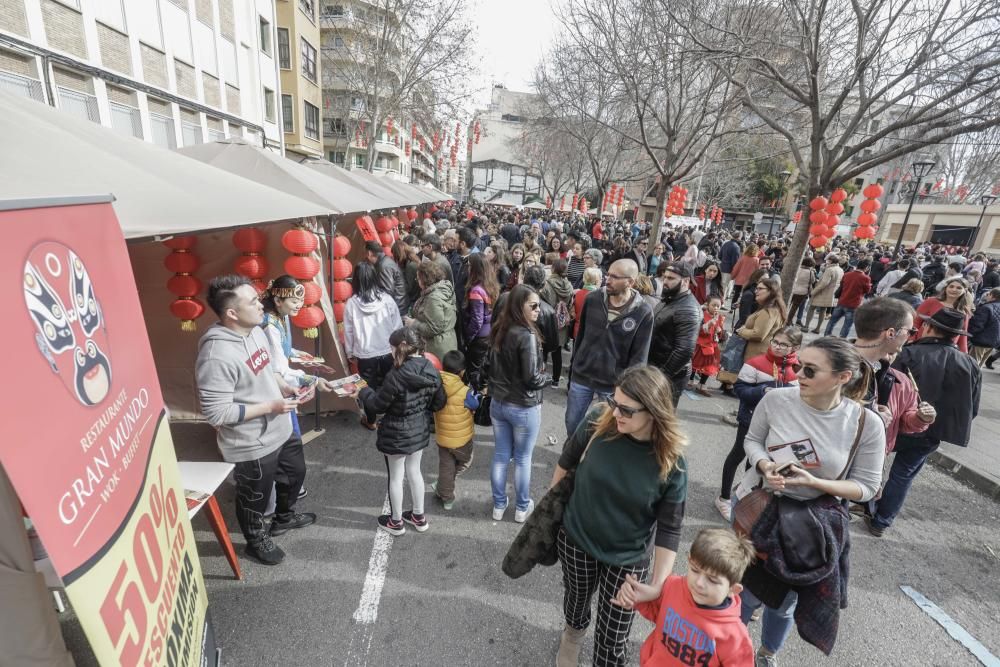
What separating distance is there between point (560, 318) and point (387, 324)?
88.7 inches

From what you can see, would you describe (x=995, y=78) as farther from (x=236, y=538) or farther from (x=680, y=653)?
(x=236, y=538)

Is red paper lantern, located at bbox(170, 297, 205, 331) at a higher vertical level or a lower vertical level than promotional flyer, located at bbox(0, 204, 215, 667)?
lower

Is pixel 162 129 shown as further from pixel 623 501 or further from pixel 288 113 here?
pixel 623 501

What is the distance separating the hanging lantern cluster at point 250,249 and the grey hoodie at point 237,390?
1759 mm

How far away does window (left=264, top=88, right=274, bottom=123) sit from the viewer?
18350 millimetres

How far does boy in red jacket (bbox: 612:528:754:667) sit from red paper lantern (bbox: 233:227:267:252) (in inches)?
170

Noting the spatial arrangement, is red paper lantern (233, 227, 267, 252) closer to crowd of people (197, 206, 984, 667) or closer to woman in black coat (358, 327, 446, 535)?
crowd of people (197, 206, 984, 667)

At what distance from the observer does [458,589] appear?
9.81 ft

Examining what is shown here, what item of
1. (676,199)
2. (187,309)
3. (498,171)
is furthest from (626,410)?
(498,171)

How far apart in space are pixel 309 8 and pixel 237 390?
27.6 meters

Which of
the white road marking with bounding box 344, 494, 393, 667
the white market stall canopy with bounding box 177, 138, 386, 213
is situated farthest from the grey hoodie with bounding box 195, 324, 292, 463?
the white market stall canopy with bounding box 177, 138, 386, 213

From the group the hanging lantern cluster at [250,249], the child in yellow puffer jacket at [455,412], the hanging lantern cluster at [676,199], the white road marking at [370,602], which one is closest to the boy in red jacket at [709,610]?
the white road marking at [370,602]

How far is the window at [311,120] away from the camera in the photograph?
24150 millimetres

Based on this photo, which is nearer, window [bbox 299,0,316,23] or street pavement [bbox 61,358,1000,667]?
street pavement [bbox 61,358,1000,667]
